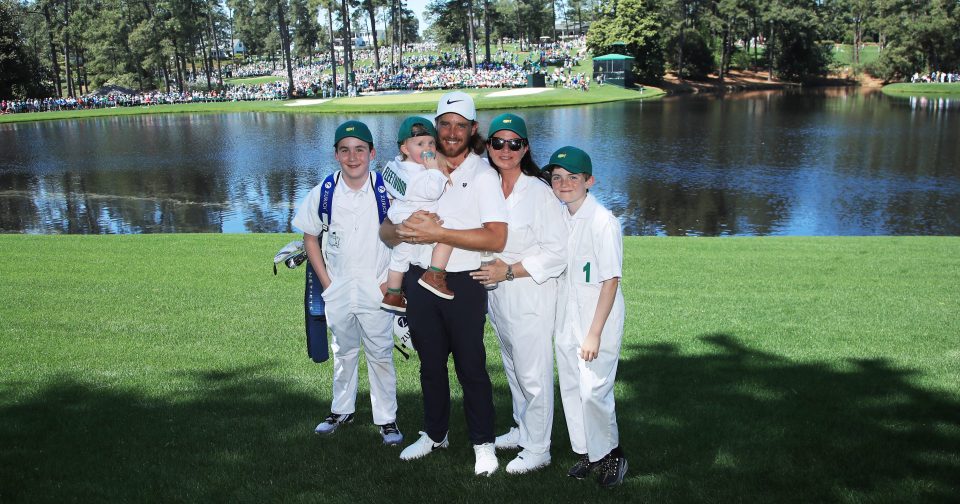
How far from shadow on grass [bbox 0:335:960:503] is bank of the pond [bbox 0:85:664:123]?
46325 mm

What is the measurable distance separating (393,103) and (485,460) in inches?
2117

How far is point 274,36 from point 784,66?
248 ft

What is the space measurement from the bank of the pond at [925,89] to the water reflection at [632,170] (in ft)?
64.4

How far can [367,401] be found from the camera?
18.0 ft

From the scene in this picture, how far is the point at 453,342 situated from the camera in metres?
4.18

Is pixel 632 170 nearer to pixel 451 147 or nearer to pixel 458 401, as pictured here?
pixel 458 401

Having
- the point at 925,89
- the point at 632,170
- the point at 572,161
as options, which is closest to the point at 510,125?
the point at 572,161

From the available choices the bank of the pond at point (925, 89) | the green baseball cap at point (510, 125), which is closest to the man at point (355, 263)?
the green baseball cap at point (510, 125)

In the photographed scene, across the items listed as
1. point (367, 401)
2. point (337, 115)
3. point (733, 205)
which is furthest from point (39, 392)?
point (337, 115)

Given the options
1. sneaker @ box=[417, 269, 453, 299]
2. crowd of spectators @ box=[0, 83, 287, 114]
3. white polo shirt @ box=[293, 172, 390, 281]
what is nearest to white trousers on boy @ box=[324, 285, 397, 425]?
white polo shirt @ box=[293, 172, 390, 281]

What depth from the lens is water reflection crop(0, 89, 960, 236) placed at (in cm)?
1897

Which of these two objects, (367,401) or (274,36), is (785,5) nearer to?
(274,36)

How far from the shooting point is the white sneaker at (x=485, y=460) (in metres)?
4.21

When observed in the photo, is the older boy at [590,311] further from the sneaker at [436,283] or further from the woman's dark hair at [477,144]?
the sneaker at [436,283]
